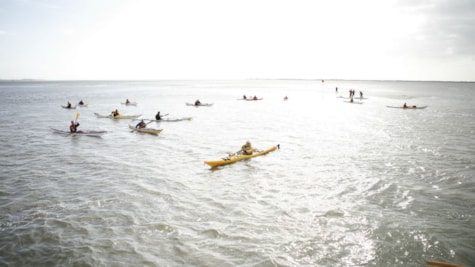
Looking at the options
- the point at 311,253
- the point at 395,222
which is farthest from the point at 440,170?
the point at 311,253

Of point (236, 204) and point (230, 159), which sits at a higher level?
point (230, 159)

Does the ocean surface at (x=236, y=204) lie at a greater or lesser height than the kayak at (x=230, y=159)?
lesser

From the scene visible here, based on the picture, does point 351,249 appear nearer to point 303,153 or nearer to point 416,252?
point 416,252

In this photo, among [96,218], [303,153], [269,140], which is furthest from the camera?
[269,140]

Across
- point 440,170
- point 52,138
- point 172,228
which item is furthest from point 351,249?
point 52,138

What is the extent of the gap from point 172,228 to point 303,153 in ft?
45.2

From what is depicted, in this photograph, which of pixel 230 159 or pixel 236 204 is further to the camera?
pixel 230 159

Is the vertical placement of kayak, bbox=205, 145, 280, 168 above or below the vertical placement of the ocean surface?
above

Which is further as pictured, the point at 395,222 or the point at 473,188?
the point at 473,188

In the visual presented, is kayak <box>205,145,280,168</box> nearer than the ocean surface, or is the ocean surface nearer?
the ocean surface

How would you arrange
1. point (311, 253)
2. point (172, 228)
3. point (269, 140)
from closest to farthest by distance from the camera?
point (311, 253) < point (172, 228) < point (269, 140)

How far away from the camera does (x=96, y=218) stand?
11.6m

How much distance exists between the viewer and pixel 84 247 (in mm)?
9680

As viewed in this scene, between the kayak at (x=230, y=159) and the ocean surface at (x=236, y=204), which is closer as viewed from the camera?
the ocean surface at (x=236, y=204)
